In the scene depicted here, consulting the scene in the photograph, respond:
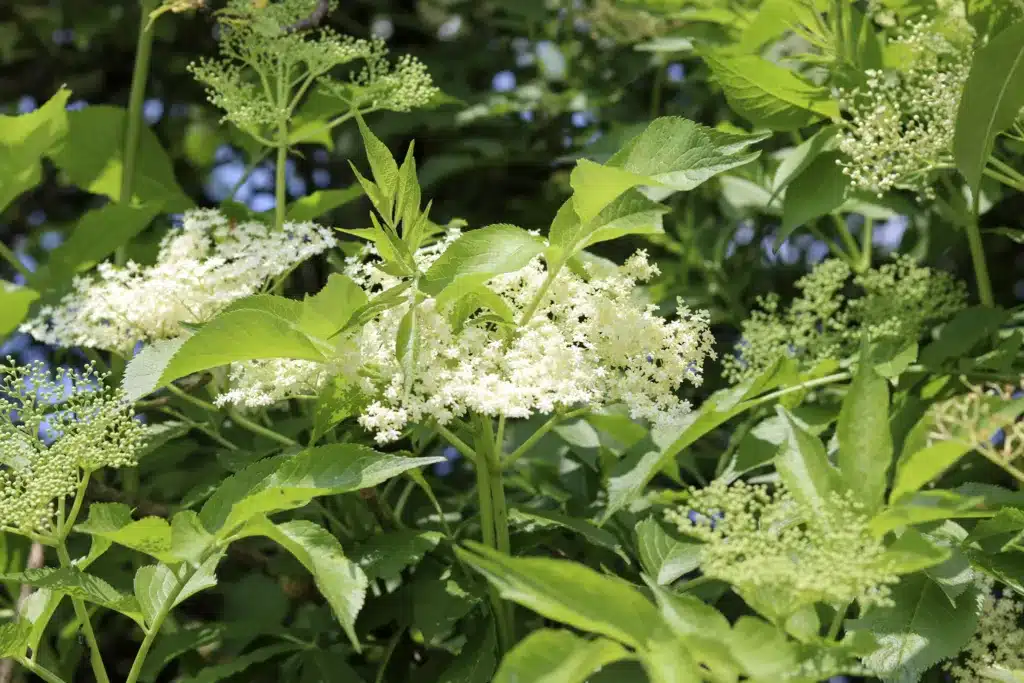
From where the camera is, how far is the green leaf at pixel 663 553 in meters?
1.25

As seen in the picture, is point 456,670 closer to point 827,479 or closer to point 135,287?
point 827,479

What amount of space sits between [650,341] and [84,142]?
1.12 m

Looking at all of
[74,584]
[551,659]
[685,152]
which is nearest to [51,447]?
[74,584]

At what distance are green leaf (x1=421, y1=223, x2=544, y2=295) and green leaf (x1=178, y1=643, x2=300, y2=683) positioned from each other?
0.58m

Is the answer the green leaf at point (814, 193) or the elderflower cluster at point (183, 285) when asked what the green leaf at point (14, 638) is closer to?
the elderflower cluster at point (183, 285)

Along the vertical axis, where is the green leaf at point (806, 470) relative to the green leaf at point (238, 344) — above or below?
below

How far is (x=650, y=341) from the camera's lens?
4.18 feet

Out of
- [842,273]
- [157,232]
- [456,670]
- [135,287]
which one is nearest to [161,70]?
[157,232]

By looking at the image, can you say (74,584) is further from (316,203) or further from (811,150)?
(811,150)

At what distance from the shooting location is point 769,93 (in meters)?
1.68

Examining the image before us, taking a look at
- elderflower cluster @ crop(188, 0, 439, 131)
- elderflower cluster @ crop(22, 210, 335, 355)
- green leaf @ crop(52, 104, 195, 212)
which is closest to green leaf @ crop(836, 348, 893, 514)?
elderflower cluster @ crop(22, 210, 335, 355)

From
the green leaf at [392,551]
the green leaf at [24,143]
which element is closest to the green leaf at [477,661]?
the green leaf at [392,551]

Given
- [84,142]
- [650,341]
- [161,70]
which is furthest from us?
[161,70]

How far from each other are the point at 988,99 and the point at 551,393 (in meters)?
0.65
